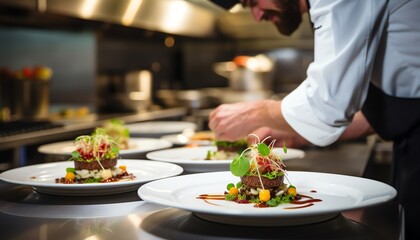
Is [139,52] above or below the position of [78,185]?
above

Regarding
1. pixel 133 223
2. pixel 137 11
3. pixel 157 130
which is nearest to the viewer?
pixel 133 223

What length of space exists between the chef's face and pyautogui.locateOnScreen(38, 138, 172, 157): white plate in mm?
667

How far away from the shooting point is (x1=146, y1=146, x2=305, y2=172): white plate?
71.2 inches

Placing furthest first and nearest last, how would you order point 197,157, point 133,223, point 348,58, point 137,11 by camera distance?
point 137,11 → point 197,157 → point 348,58 → point 133,223

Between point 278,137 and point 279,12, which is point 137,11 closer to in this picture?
point 279,12

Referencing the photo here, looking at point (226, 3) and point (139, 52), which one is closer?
point (226, 3)

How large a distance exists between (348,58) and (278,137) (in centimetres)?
66

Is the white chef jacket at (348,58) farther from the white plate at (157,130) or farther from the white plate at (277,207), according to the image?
the white plate at (157,130)

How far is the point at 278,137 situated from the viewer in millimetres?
2131

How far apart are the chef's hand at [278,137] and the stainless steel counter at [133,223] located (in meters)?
0.66

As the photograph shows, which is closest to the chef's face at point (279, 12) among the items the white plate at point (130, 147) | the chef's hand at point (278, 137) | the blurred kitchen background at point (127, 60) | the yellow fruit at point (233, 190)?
the blurred kitchen background at point (127, 60)

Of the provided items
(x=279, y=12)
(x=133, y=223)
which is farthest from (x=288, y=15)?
(x=133, y=223)

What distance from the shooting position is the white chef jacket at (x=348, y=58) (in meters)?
1.53

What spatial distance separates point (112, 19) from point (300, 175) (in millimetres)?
2283
